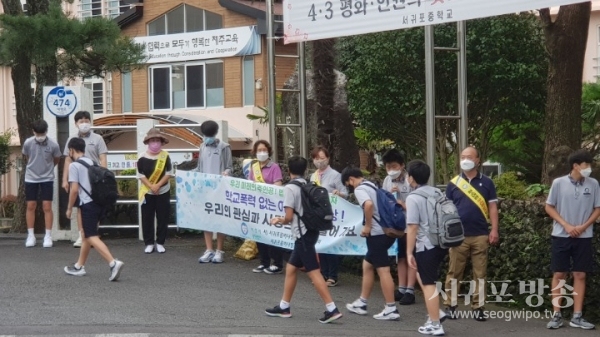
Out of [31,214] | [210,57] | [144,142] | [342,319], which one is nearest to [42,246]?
[31,214]

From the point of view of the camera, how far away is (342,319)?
1128 cm

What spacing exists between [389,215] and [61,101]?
7.41 meters

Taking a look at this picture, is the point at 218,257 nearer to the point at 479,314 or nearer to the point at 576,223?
the point at 479,314

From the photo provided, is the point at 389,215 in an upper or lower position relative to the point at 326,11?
lower

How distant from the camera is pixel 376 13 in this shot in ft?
47.0

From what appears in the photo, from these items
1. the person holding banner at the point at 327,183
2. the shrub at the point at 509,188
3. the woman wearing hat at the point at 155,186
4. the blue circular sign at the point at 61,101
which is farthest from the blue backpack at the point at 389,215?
the blue circular sign at the point at 61,101

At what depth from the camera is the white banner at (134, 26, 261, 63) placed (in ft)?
115

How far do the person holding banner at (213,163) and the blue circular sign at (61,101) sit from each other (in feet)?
9.05

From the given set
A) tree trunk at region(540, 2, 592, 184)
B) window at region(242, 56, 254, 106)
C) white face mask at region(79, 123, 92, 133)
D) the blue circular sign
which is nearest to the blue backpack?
white face mask at region(79, 123, 92, 133)

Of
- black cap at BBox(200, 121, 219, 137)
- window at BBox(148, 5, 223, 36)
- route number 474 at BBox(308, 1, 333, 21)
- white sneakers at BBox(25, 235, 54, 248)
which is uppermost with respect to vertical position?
window at BBox(148, 5, 223, 36)

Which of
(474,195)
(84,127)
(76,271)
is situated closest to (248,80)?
(84,127)

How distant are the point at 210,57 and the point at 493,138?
39.3 feet

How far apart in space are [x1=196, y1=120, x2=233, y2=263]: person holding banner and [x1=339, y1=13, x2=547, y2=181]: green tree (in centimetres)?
1225

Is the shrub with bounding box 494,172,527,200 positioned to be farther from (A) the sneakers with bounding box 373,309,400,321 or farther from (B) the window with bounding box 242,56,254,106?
(B) the window with bounding box 242,56,254,106
